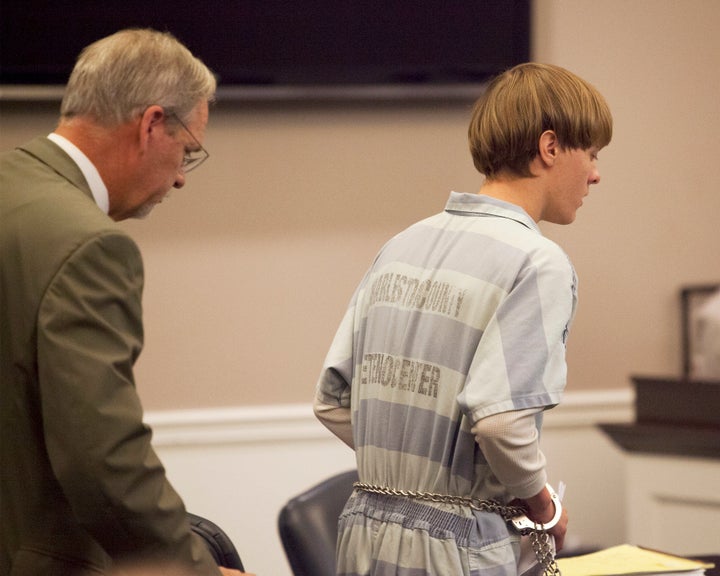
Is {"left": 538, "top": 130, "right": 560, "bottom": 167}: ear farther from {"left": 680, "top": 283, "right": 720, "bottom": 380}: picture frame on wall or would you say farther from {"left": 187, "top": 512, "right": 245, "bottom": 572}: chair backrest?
{"left": 680, "top": 283, "right": 720, "bottom": 380}: picture frame on wall

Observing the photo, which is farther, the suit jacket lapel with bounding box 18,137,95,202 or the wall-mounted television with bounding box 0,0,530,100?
the wall-mounted television with bounding box 0,0,530,100

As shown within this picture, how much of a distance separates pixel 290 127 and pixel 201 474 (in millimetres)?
1109

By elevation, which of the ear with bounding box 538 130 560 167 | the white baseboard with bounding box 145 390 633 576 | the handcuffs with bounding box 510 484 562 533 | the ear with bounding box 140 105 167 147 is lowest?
the white baseboard with bounding box 145 390 633 576

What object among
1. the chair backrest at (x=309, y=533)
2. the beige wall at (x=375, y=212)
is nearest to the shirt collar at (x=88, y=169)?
the chair backrest at (x=309, y=533)

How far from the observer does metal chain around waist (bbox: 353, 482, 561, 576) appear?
1.44 m

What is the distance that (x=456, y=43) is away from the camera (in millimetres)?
3271

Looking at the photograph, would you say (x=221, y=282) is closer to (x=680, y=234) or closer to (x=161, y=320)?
(x=161, y=320)

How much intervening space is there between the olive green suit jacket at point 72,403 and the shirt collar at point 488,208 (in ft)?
1.69

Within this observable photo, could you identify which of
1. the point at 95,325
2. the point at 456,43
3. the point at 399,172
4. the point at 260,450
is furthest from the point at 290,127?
the point at 95,325

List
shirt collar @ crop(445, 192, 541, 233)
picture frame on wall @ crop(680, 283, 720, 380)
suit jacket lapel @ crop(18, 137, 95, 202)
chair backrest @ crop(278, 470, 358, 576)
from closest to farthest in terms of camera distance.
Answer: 1. suit jacket lapel @ crop(18, 137, 95, 202)
2. shirt collar @ crop(445, 192, 541, 233)
3. chair backrest @ crop(278, 470, 358, 576)
4. picture frame on wall @ crop(680, 283, 720, 380)

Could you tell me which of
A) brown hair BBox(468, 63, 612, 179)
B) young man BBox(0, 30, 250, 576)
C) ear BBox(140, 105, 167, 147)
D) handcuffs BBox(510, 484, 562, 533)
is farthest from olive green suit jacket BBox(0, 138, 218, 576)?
brown hair BBox(468, 63, 612, 179)

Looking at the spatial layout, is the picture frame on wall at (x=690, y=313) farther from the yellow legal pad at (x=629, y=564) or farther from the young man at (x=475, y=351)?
the young man at (x=475, y=351)

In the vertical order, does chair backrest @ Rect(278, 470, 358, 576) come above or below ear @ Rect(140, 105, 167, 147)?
below

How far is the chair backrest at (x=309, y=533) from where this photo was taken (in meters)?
1.78
